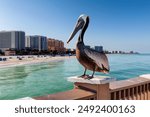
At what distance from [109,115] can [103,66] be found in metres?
1.91

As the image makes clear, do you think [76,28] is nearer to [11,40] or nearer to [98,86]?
[98,86]

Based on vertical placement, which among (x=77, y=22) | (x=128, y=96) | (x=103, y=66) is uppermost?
(x=77, y=22)

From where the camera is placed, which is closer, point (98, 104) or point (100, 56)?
point (98, 104)

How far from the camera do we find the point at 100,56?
4352 mm

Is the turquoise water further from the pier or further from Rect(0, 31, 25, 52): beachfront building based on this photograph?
Rect(0, 31, 25, 52): beachfront building

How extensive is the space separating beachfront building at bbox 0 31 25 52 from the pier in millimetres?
131017

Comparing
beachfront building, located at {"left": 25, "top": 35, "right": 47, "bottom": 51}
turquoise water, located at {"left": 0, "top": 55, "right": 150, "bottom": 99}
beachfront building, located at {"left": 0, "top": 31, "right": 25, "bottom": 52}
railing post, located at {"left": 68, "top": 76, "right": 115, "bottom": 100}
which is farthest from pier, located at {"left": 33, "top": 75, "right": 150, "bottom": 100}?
beachfront building, located at {"left": 25, "top": 35, "right": 47, "bottom": 51}

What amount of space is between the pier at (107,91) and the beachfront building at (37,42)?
A: 139543 millimetres

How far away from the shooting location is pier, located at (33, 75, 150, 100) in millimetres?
3235

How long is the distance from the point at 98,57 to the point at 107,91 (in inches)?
35.1

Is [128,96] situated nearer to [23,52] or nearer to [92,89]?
[92,89]

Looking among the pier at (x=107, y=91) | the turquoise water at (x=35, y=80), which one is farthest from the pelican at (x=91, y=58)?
the turquoise water at (x=35, y=80)

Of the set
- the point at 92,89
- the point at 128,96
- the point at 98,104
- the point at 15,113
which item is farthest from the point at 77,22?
the point at 15,113

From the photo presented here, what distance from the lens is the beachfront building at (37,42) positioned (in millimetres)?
142250
